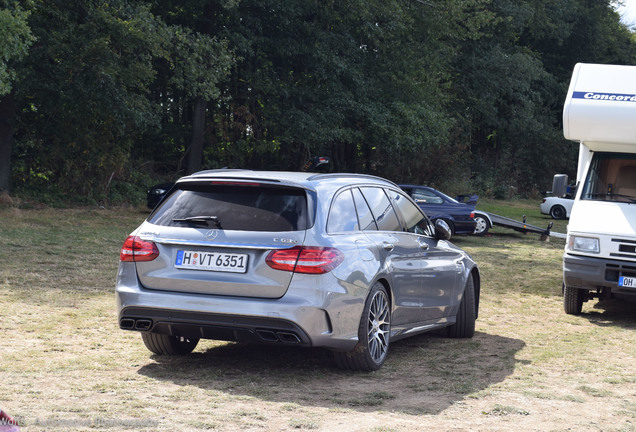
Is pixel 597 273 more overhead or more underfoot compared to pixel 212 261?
more underfoot

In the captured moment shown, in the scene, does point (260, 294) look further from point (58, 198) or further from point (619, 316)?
point (58, 198)

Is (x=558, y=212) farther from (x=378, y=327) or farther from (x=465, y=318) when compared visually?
(x=378, y=327)

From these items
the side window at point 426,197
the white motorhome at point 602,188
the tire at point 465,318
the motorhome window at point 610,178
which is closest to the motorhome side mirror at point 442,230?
the tire at point 465,318

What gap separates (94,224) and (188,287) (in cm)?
1616

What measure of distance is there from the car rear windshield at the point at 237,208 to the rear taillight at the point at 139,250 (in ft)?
0.67

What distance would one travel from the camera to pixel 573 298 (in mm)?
11305

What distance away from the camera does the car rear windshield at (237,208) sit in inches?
267

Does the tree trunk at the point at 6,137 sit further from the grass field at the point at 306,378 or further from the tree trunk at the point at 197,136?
the grass field at the point at 306,378

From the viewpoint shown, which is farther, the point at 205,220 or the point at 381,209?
the point at 381,209

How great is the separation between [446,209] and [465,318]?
45.9 feet

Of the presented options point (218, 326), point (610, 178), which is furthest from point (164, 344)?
point (610, 178)

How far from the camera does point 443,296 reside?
877 cm

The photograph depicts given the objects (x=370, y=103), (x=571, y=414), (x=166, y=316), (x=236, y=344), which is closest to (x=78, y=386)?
(x=166, y=316)

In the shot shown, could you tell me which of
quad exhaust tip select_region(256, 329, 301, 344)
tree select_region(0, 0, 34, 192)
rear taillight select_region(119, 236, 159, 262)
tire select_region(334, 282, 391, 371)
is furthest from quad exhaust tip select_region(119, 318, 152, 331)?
tree select_region(0, 0, 34, 192)
